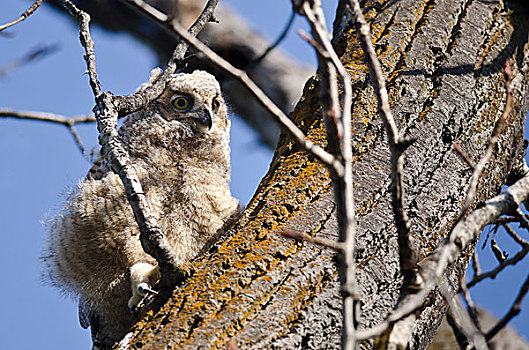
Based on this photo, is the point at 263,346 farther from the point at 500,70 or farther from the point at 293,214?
the point at 500,70

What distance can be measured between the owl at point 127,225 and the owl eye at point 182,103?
0.30m

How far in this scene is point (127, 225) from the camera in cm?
251

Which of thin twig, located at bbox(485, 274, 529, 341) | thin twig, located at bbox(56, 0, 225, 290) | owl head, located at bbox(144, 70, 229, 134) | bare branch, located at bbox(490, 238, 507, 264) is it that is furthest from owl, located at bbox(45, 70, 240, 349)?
thin twig, located at bbox(485, 274, 529, 341)

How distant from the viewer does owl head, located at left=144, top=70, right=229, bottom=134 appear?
11.0ft

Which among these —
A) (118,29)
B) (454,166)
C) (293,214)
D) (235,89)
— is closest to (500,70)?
(454,166)

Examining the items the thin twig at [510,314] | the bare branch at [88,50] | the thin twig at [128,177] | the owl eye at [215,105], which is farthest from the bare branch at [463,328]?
the owl eye at [215,105]

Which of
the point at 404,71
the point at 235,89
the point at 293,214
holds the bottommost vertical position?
the point at 293,214

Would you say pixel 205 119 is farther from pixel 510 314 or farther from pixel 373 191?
pixel 510 314

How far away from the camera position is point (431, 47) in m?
1.95

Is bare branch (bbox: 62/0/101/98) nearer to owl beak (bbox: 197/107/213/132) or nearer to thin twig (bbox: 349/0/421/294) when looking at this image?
thin twig (bbox: 349/0/421/294)

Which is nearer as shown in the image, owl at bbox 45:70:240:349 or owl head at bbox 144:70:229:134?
owl at bbox 45:70:240:349

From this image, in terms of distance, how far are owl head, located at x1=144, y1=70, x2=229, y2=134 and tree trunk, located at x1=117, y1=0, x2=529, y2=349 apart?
1.38 metres

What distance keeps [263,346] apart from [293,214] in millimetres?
421

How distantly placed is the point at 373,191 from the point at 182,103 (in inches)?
78.9
